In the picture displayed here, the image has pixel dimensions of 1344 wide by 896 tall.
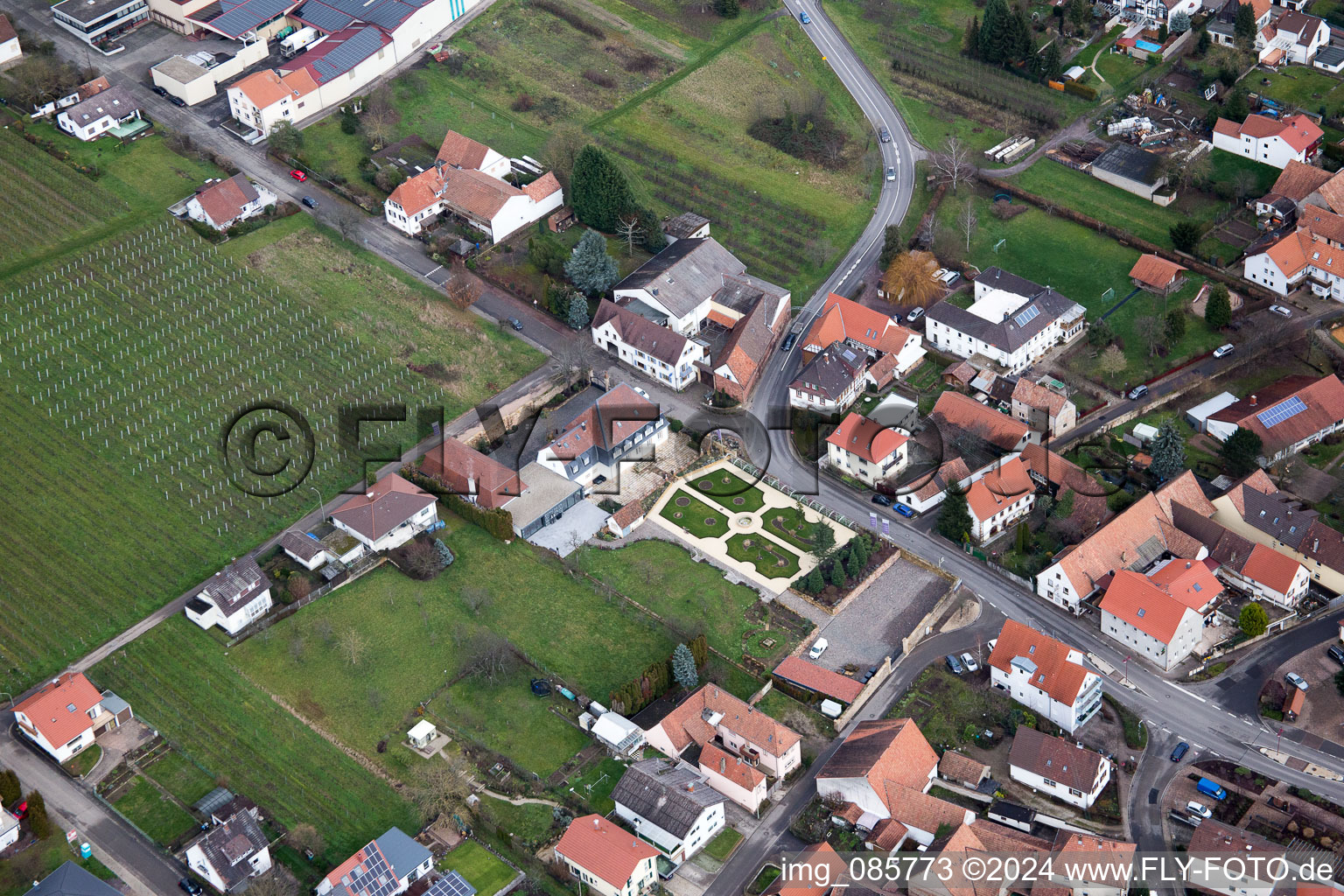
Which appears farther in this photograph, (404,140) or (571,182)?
(404,140)

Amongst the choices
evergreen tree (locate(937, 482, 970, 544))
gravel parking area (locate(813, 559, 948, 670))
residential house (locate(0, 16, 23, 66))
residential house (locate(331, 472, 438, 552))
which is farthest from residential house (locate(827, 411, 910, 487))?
residential house (locate(0, 16, 23, 66))

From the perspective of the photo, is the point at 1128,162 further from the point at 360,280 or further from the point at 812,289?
the point at 360,280

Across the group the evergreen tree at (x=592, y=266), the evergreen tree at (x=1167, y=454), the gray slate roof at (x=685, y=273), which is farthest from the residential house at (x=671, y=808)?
the evergreen tree at (x=592, y=266)

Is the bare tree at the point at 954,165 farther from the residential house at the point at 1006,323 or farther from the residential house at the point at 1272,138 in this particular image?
the residential house at the point at 1272,138

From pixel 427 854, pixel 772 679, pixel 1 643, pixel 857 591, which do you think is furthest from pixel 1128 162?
pixel 1 643

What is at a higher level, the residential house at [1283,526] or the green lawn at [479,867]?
the residential house at [1283,526]

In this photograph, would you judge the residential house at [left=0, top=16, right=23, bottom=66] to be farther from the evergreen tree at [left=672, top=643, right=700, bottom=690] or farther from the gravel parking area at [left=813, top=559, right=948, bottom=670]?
the gravel parking area at [left=813, top=559, right=948, bottom=670]
